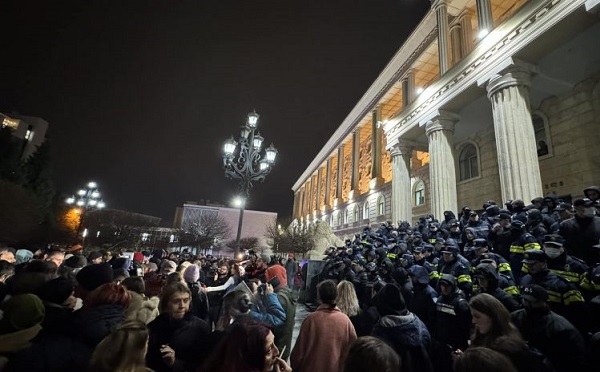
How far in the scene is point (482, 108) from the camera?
Answer: 12.8 metres

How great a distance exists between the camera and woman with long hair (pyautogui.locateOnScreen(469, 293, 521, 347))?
8.11ft

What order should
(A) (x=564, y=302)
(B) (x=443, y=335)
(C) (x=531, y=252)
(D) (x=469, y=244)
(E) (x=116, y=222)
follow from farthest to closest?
1. (E) (x=116, y=222)
2. (D) (x=469, y=244)
3. (B) (x=443, y=335)
4. (C) (x=531, y=252)
5. (A) (x=564, y=302)

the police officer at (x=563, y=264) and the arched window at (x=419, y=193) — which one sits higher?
the arched window at (x=419, y=193)

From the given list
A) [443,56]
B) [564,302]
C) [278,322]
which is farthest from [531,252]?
[443,56]

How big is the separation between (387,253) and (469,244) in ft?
7.08

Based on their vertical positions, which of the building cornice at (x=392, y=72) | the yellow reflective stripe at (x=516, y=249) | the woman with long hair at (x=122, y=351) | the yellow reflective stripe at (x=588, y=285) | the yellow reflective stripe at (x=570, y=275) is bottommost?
the woman with long hair at (x=122, y=351)

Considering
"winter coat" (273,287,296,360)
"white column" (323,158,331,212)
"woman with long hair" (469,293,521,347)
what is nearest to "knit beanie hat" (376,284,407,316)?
"woman with long hair" (469,293,521,347)

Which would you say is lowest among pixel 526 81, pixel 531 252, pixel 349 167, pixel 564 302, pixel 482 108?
pixel 564 302

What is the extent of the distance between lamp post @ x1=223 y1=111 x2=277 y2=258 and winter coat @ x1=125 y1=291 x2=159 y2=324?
299 inches

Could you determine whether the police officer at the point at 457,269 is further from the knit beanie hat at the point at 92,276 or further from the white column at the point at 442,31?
the white column at the point at 442,31

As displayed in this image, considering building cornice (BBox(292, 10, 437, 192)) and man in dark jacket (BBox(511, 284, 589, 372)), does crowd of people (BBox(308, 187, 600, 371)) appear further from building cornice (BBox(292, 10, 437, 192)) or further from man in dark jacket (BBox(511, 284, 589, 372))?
building cornice (BBox(292, 10, 437, 192))

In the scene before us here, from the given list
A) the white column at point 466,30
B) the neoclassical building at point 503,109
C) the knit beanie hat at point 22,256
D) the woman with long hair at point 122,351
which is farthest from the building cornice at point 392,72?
the knit beanie hat at point 22,256

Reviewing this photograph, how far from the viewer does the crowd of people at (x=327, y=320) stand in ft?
5.69

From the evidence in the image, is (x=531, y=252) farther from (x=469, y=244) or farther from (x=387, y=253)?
(x=387, y=253)
